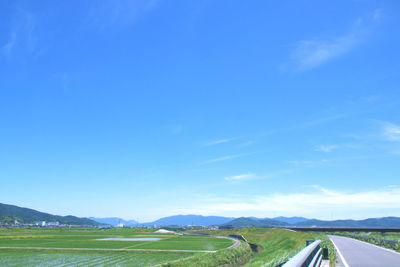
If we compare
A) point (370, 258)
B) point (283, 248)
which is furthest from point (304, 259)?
point (283, 248)

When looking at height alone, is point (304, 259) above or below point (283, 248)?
above

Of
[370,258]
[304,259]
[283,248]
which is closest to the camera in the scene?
[304,259]

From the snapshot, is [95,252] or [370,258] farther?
[95,252]

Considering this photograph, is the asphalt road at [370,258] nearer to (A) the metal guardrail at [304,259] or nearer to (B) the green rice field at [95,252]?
(A) the metal guardrail at [304,259]

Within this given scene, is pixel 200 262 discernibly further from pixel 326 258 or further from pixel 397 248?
pixel 326 258

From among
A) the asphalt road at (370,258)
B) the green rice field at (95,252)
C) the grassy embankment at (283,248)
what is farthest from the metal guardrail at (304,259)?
the green rice field at (95,252)

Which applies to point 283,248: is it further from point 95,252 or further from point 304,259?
point 304,259

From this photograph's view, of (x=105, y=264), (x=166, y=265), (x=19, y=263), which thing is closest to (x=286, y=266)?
(x=166, y=265)

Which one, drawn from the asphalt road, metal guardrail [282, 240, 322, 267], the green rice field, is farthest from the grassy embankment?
the green rice field

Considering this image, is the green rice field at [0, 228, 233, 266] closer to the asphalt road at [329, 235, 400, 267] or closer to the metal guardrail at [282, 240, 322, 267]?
the asphalt road at [329, 235, 400, 267]

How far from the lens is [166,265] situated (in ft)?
96.4

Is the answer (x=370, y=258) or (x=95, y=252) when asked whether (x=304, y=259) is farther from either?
(x=95, y=252)

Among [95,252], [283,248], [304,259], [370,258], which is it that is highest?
[304,259]

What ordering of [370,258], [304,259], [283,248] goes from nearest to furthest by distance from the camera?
[304,259] < [370,258] < [283,248]
